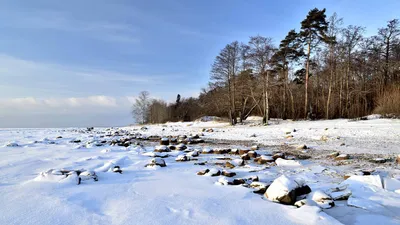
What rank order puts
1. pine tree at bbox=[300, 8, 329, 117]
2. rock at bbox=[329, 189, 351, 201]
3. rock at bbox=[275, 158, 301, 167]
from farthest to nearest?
pine tree at bbox=[300, 8, 329, 117], rock at bbox=[275, 158, 301, 167], rock at bbox=[329, 189, 351, 201]

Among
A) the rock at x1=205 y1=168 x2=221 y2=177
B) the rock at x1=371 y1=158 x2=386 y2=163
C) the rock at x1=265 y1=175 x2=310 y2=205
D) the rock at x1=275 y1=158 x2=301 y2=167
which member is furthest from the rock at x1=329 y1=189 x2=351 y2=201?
the rock at x1=371 y1=158 x2=386 y2=163

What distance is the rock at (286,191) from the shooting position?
3330 millimetres

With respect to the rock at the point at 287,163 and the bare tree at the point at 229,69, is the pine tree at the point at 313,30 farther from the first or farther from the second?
the rock at the point at 287,163

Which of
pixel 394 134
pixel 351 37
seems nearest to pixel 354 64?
pixel 351 37

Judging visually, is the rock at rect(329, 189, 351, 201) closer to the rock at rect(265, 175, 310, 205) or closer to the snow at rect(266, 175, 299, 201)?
the rock at rect(265, 175, 310, 205)

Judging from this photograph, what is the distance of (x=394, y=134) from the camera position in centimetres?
1048

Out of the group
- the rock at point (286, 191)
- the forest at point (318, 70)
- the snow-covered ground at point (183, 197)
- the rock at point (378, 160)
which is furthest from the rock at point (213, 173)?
the forest at point (318, 70)

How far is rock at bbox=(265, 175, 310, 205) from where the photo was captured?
333cm

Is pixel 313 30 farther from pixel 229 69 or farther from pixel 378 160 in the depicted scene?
pixel 378 160

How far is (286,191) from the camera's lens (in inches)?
132

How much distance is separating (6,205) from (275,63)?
25093 mm

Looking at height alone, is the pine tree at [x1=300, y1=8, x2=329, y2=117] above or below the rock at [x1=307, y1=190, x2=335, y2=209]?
above

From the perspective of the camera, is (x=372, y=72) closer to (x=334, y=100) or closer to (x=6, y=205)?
(x=334, y=100)

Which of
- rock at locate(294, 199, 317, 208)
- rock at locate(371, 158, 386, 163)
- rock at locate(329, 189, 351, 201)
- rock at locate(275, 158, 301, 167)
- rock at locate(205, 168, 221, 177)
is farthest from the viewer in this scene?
rock at locate(371, 158, 386, 163)
